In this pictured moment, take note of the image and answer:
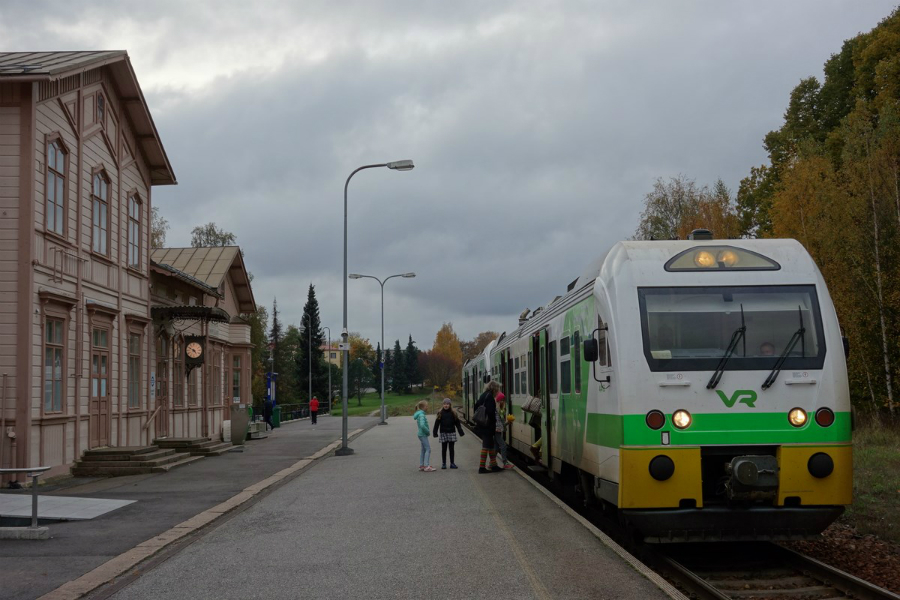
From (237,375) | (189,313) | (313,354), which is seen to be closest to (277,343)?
(313,354)

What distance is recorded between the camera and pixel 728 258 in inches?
→ 356

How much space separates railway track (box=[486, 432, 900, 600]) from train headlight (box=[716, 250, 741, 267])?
2.86m

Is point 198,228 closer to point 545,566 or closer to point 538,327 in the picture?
point 538,327

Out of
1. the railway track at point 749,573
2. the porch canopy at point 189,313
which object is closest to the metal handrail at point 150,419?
the porch canopy at point 189,313

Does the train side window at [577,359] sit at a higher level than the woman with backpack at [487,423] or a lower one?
higher

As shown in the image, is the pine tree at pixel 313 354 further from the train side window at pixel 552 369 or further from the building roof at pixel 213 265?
the train side window at pixel 552 369

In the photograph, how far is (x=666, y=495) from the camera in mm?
8164

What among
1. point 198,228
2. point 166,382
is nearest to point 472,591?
point 166,382

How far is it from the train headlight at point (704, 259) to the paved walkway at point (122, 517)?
6440mm

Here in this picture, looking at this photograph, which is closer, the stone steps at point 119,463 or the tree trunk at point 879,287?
the stone steps at point 119,463

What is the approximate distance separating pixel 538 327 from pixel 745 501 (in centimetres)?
684

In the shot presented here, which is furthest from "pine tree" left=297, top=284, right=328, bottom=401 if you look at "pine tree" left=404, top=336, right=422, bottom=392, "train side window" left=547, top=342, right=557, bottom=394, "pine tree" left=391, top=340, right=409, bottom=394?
"train side window" left=547, top=342, right=557, bottom=394

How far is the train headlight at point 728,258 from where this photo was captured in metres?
9.01

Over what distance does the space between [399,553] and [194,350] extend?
17.8 metres
